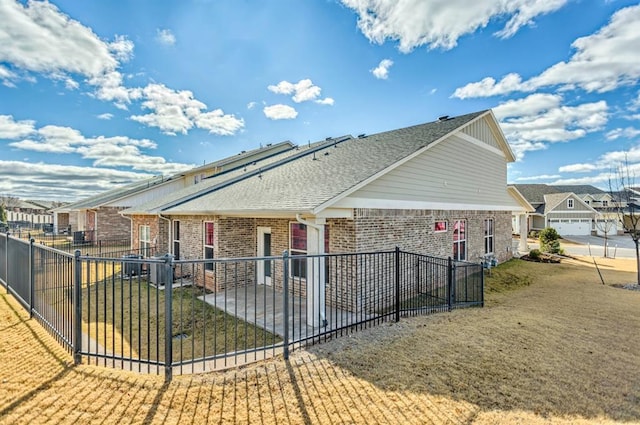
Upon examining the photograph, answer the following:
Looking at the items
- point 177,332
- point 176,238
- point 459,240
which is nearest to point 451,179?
point 459,240

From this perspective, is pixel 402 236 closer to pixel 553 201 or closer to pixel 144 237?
pixel 144 237

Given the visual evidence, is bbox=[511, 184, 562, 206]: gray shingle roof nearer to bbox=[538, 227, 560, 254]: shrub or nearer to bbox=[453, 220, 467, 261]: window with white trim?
bbox=[538, 227, 560, 254]: shrub

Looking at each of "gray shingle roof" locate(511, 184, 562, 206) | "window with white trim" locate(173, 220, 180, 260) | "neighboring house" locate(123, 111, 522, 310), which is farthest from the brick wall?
"gray shingle roof" locate(511, 184, 562, 206)

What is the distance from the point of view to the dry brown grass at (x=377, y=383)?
315 cm

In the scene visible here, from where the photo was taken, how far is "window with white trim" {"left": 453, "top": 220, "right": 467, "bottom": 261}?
38.8ft

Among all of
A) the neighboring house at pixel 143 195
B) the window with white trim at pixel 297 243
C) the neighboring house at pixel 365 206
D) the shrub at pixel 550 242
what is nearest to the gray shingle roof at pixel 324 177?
the neighboring house at pixel 365 206

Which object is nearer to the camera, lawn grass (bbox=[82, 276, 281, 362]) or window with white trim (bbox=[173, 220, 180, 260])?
lawn grass (bbox=[82, 276, 281, 362])

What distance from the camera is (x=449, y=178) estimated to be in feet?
36.0

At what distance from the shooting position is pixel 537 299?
9.34 m

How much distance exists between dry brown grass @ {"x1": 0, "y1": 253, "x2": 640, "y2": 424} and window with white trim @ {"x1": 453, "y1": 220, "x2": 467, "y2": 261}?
19.5 ft

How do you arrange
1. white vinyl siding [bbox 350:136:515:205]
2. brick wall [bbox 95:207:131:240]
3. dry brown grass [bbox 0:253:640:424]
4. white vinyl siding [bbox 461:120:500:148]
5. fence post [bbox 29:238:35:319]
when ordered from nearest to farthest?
dry brown grass [bbox 0:253:640:424] < fence post [bbox 29:238:35:319] < white vinyl siding [bbox 350:136:515:205] < white vinyl siding [bbox 461:120:500:148] < brick wall [bbox 95:207:131:240]

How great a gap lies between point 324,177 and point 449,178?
15.9 feet

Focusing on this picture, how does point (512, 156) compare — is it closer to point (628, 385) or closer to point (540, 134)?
point (628, 385)

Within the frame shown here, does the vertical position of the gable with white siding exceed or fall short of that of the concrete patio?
it exceeds it
